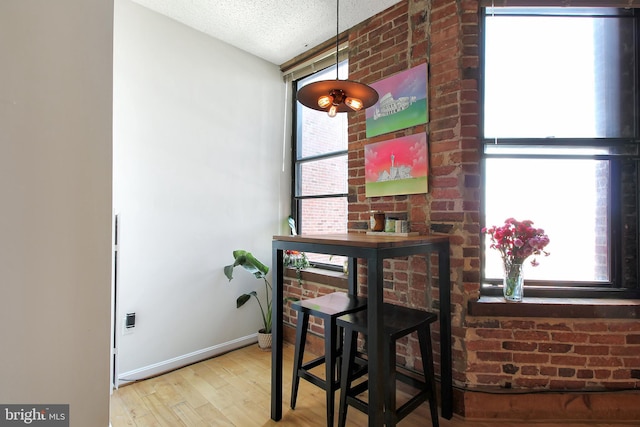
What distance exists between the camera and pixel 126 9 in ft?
7.38

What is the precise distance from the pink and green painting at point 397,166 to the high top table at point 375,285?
18.9 inches

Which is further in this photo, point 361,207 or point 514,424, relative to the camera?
point 361,207

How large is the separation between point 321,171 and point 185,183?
1.28 metres

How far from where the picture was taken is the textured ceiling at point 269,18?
2293 millimetres

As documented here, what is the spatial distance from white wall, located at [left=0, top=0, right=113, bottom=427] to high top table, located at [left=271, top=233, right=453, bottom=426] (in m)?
0.86

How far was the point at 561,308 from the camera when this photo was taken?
1803mm

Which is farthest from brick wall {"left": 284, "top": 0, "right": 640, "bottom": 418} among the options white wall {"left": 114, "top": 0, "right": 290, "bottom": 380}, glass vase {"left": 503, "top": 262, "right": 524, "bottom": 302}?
white wall {"left": 114, "top": 0, "right": 290, "bottom": 380}

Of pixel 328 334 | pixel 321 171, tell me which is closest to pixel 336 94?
pixel 328 334

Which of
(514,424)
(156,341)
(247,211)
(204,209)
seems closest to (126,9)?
(204,209)

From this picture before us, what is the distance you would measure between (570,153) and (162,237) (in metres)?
3.00

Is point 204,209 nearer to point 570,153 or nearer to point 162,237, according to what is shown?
point 162,237

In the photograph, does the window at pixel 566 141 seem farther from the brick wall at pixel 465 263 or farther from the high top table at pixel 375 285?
the high top table at pixel 375 285

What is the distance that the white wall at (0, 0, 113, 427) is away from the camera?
4.07 feet

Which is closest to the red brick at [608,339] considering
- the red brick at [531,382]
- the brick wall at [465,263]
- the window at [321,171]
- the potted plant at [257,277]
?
the brick wall at [465,263]
